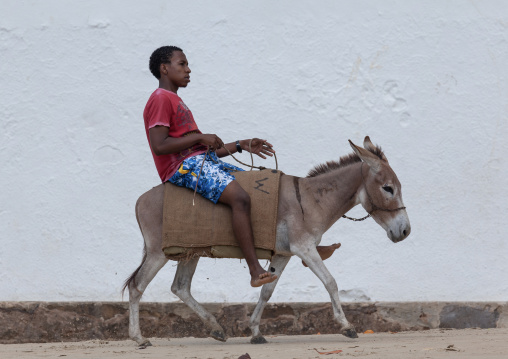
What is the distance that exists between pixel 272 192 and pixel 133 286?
4.00ft

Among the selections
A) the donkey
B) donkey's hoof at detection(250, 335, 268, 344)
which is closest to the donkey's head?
the donkey

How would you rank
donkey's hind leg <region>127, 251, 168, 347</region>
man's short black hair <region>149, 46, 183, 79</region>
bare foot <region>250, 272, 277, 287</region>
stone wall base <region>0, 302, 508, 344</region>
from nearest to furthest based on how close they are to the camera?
1. bare foot <region>250, 272, 277, 287</region>
2. donkey's hind leg <region>127, 251, 168, 347</region>
3. man's short black hair <region>149, 46, 183, 79</region>
4. stone wall base <region>0, 302, 508, 344</region>

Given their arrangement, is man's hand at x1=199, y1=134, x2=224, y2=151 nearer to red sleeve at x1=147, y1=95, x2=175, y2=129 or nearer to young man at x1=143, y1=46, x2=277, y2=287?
young man at x1=143, y1=46, x2=277, y2=287

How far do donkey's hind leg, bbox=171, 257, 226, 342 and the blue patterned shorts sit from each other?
0.62 metres

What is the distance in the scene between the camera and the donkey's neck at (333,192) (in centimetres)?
570

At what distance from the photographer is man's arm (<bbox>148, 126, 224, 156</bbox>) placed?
5.51 metres

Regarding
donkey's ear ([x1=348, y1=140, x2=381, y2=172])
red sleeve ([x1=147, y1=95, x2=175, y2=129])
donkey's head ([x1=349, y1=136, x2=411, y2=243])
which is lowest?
donkey's head ([x1=349, y1=136, x2=411, y2=243])

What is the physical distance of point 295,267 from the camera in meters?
6.84

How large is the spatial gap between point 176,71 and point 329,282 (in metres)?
1.85

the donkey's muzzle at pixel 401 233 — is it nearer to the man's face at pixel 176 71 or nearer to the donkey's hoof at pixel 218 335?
the donkey's hoof at pixel 218 335

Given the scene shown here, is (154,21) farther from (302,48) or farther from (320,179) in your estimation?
(320,179)

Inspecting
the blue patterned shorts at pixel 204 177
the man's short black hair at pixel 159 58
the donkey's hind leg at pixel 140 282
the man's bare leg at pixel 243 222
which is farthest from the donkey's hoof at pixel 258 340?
the man's short black hair at pixel 159 58

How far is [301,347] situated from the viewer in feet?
16.9

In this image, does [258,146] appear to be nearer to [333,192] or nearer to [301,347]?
[333,192]
